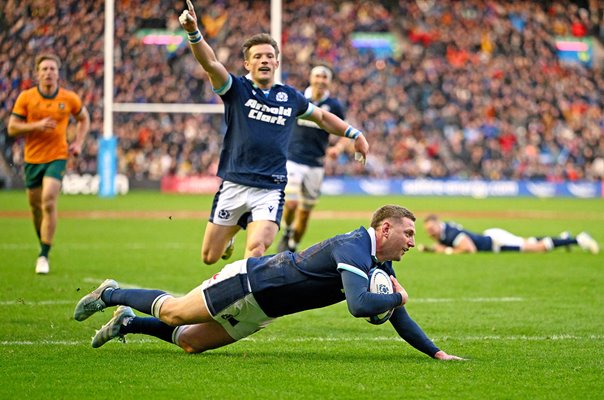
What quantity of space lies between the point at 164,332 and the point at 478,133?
114 ft

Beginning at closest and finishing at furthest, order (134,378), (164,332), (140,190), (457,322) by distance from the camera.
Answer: (134,378) → (164,332) → (457,322) → (140,190)

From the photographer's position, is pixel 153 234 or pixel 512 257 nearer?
pixel 512 257

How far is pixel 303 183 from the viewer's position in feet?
50.5

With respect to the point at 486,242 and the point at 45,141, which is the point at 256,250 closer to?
the point at 45,141

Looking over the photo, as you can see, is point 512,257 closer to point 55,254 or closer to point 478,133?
point 55,254

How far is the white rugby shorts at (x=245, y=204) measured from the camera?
967 cm

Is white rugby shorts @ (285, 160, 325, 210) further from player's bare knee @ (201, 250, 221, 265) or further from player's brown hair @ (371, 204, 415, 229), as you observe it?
player's brown hair @ (371, 204, 415, 229)

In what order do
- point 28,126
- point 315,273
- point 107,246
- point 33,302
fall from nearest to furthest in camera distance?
point 315,273 → point 33,302 → point 28,126 → point 107,246

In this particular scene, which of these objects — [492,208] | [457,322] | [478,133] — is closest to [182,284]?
[457,322]

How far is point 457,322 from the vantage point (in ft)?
30.6

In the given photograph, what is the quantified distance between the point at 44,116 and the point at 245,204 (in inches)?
176

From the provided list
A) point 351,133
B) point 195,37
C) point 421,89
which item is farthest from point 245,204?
point 421,89

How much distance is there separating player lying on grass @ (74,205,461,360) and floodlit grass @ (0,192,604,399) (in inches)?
7.2

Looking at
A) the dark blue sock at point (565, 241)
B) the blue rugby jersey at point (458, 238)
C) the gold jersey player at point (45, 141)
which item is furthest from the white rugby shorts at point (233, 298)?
the dark blue sock at point (565, 241)
